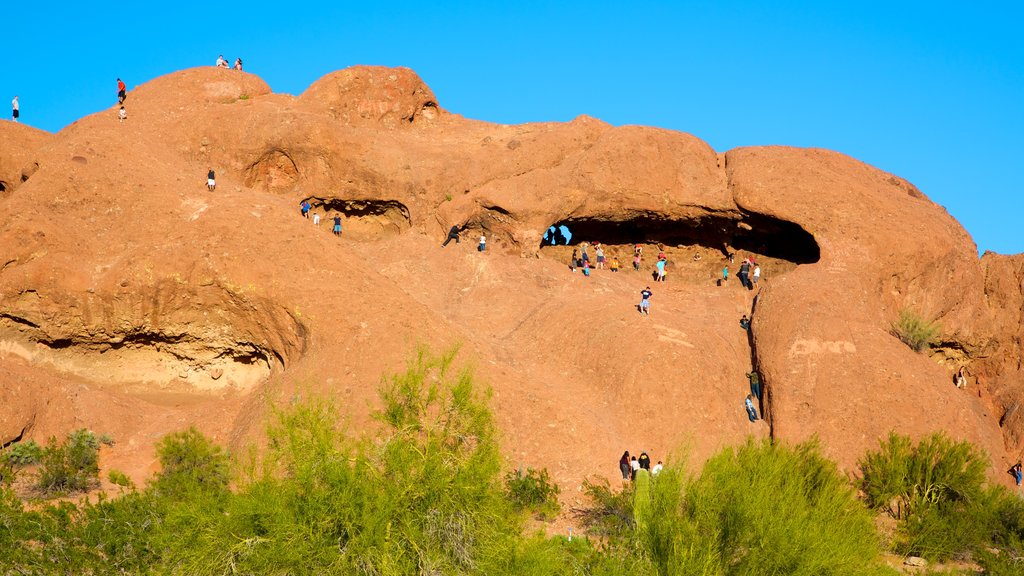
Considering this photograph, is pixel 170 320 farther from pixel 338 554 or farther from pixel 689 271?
pixel 689 271

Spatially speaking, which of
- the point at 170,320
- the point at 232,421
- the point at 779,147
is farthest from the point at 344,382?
the point at 779,147

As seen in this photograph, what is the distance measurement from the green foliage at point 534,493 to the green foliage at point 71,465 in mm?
10337

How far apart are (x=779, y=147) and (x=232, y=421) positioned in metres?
22.1

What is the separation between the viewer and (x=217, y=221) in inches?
1120

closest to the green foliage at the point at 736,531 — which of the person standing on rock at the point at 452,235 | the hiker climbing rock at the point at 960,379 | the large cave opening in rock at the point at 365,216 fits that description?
the person standing on rock at the point at 452,235

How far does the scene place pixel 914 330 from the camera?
3206 centimetres

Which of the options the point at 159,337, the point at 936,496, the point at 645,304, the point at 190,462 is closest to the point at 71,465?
the point at 190,462

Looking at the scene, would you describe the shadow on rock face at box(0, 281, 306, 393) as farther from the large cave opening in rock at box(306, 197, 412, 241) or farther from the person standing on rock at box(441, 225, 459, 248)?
the person standing on rock at box(441, 225, 459, 248)

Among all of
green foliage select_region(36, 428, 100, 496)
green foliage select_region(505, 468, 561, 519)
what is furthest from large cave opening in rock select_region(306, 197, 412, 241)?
Result: green foliage select_region(505, 468, 561, 519)

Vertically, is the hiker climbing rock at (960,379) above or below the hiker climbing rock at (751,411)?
above

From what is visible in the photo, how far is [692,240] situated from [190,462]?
20.6 m

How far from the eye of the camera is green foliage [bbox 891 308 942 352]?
31781 mm

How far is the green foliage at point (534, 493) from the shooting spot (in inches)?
905

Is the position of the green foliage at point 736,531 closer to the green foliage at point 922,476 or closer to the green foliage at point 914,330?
the green foliage at point 922,476
